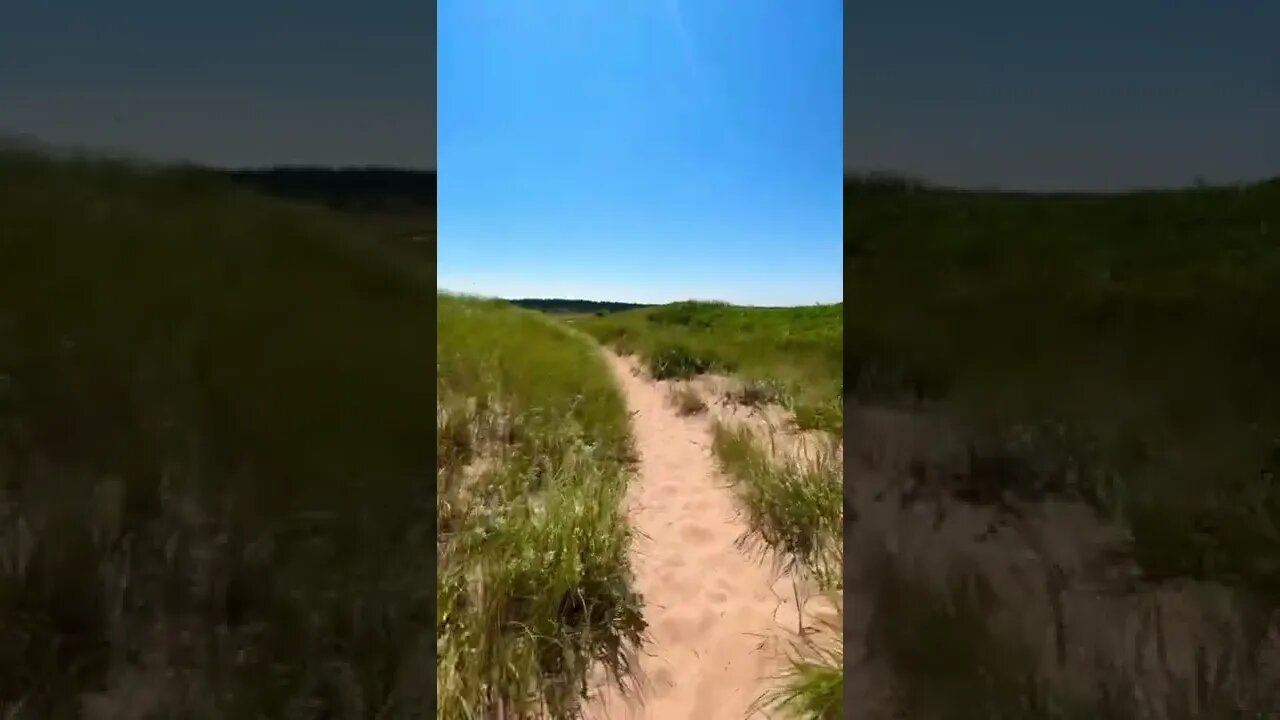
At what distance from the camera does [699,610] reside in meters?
1.87

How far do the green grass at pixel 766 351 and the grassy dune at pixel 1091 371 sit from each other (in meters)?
0.55

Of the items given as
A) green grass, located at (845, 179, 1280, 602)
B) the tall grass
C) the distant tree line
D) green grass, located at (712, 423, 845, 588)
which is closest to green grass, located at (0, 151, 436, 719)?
the distant tree line

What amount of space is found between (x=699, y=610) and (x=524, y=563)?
60 centimetres

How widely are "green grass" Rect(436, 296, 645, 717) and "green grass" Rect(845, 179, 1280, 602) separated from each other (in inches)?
45.5

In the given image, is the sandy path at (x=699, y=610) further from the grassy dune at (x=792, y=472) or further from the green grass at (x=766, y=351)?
the green grass at (x=766, y=351)

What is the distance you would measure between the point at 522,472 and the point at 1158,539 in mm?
2204

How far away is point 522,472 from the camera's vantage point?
8.38ft

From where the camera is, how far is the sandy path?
1537 mm

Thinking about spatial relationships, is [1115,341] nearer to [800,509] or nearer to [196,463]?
[800,509]

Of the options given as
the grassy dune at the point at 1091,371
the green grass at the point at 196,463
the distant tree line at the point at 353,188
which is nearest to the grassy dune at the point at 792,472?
the grassy dune at the point at 1091,371

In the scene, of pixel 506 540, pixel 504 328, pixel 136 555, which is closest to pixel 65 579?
pixel 136 555

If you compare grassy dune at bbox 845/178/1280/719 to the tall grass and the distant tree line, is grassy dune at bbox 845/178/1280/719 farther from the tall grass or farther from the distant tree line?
the distant tree line

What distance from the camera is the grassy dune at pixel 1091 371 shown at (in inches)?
56.2

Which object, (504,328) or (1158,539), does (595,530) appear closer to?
(1158,539)
